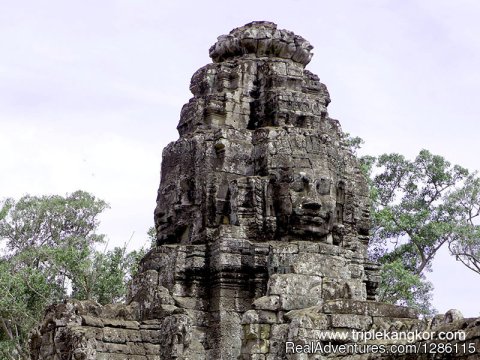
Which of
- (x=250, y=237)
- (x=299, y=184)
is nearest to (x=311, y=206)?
(x=299, y=184)

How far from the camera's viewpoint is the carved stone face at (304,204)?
15.0m

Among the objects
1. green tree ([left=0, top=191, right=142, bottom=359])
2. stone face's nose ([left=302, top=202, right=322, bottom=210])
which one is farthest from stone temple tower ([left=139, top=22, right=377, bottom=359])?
green tree ([left=0, top=191, right=142, bottom=359])

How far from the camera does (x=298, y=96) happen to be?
16453mm

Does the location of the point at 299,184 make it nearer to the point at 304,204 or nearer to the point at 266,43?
the point at 304,204

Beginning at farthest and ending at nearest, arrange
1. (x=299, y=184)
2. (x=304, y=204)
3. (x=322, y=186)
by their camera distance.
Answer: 1. (x=322, y=186)
2. (x=299, y=184)
3. (x=304, y=204)

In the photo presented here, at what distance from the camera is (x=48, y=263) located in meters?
30.0

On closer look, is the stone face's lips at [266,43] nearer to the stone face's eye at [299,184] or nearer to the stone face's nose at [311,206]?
the stone face's eye at [299,184]

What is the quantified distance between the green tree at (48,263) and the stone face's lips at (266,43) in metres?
11.7

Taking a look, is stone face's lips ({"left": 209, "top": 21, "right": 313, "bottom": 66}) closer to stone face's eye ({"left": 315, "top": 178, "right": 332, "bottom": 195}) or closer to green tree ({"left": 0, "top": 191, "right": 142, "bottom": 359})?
stone face's eye ({"left": 315, "top": 178, "right": 332, "bottom": 195})

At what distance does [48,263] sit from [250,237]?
16403 millimetres

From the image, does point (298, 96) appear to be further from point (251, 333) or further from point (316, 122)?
point (251, 333)

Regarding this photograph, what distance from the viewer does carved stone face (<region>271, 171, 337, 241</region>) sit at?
15.0 m

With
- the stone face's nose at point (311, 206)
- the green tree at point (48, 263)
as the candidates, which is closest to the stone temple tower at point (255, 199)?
the stone face's nose at point (311, 206)

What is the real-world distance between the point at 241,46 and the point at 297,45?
1.05 m
